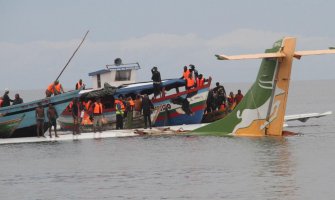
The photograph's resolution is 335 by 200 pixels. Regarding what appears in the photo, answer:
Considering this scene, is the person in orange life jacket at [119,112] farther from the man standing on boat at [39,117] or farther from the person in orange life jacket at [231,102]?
the person in orange life jacket at [231,102]

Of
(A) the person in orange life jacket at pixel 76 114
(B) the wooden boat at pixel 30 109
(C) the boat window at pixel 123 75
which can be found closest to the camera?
(B) the wooden boat at pixel 30 109

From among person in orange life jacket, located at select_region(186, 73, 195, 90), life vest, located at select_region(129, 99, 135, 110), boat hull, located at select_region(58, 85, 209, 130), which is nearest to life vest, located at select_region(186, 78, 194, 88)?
person in orange life jacket, located at select_region(186, 73, 195, 90)

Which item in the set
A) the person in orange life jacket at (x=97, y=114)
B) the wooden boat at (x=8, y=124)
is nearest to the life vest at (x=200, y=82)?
the person in orange life jacket at (x=97, y=114)

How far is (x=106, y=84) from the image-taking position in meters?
42.7

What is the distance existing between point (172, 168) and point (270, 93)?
5.77 metres

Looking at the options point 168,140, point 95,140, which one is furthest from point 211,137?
point 95,140

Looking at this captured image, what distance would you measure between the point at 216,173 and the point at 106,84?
49.8 feet

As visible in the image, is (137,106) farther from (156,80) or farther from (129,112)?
(156,80)

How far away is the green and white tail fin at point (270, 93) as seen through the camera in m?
33.0

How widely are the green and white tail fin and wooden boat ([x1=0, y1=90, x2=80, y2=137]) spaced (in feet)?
27.8

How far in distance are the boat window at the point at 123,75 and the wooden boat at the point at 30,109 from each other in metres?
7.74

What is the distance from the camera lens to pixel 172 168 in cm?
3028

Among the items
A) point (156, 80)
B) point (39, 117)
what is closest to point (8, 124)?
point (39, 117)

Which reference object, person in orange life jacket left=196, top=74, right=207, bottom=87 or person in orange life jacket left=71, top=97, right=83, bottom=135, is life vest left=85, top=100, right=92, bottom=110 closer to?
person in orange life jacket left=71, top=97, right=83, bottom=135
